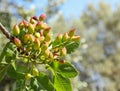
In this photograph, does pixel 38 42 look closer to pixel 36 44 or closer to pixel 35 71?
pixel 36 44

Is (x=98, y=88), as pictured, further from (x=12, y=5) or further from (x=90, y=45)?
(x=12, y=5)

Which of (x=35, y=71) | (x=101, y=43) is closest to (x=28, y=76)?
(x=35, y=71)

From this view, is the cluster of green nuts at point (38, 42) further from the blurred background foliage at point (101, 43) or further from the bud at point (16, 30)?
the blurred background foliage at point (101, 43)

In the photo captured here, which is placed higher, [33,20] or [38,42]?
[33,20]

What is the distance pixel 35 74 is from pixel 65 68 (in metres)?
0.13

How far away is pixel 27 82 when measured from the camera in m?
1.61

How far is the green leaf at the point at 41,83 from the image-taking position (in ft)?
5.09

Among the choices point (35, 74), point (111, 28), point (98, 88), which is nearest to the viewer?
point (35, 74)

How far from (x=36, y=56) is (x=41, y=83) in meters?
0.12

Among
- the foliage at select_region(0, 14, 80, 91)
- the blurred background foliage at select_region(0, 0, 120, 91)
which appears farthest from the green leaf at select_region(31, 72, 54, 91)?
the blurred background foliage at select_region(0, 0, 120, 91)

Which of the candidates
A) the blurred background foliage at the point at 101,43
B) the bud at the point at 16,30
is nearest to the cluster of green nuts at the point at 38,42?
the bud at the point at 16,30

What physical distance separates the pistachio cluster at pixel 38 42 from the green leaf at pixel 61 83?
0.10 m

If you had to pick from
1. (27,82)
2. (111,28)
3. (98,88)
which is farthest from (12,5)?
(111,28)

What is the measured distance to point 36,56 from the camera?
1496 millimetres
